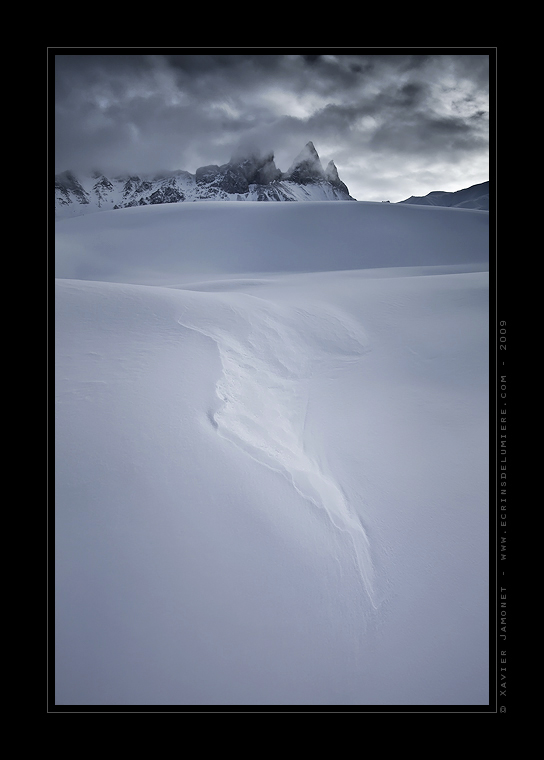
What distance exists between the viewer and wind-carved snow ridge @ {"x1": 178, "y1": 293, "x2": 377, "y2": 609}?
1650 millimetres

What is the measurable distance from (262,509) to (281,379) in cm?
100

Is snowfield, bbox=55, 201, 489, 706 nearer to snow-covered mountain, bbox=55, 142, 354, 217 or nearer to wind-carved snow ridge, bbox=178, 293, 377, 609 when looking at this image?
wind-carved snow ridge, bbox=178, 293, 377, 609

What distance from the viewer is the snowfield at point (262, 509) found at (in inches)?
50.1

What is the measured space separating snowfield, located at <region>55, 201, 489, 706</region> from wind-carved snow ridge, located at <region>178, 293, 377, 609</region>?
1 centimetres

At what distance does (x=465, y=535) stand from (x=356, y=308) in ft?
7.28

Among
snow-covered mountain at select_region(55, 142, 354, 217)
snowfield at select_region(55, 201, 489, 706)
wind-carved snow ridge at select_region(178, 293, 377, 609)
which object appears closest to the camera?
snowfield at select_region(55, 201, 489, 706)

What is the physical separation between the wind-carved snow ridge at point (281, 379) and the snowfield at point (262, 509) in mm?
12

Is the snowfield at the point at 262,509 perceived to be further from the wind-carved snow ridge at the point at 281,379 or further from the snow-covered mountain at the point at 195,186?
the snow-covered mountain at the point at 195,186

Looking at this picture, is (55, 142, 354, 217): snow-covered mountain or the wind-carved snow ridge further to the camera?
(55, 142, 354, 217): snow-covered mountain

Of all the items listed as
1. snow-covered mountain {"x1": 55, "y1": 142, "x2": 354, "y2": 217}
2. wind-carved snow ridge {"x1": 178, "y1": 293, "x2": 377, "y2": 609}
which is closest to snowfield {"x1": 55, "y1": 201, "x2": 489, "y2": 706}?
wind-carved snow ridge {"x1": 178, "y1": 293, "x2": 377, "y2": 609}

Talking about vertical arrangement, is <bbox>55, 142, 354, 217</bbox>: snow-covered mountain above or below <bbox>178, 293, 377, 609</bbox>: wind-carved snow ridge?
above

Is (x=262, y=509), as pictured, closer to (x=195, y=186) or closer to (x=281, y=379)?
(x=281, y=379)

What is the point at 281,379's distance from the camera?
7.83 ft

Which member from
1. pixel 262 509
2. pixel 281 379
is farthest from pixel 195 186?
pixel 262 509
